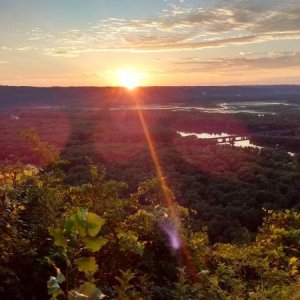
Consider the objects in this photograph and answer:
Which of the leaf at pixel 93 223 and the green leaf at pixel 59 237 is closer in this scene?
the leaf at pixel 93 223

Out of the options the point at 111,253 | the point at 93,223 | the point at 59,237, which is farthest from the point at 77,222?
the point at 111,253

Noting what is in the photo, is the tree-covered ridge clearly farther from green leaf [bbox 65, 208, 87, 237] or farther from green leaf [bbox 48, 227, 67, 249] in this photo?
green leaf [bbox 65, 208, 87, 237]

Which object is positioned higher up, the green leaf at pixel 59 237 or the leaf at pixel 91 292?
the green leaf at pixel 59 237

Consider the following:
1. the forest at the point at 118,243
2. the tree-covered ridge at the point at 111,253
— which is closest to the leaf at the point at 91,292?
the forest at the point at 118,243

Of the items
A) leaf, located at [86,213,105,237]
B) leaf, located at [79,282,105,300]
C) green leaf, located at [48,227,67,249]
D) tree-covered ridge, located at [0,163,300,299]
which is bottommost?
tree-covered ridge, located at [0,163,300,299]

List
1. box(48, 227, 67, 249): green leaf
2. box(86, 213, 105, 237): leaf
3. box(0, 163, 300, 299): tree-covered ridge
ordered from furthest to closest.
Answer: box(0, 163, 300, 299): tree-covered ridge, box(48, 227, 67, 249): green leaf, box(86, 213, 105, 237): leaf

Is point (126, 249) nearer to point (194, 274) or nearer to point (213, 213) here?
point (194, 274)

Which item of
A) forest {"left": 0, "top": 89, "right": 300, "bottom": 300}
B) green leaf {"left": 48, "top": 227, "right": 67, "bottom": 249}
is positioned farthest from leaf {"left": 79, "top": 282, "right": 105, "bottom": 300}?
green leaf {"left": 48, "top": 227, "right": 67, "bottom": 249}

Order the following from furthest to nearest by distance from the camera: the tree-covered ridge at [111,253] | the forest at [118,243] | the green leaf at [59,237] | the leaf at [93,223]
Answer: the tree-covered ridge at [111,253] < the forest at [118,243] < the green leaf at [59,237] < the leaf at [93,223]

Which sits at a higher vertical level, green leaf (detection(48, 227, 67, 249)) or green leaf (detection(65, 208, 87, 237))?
green leaf (detection(65, 208, 87, 237))

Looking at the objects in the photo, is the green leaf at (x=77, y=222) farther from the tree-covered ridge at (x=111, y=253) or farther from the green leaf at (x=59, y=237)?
the tree-covered ridge at (x=111, y=253)

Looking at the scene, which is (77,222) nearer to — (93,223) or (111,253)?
(93,223)

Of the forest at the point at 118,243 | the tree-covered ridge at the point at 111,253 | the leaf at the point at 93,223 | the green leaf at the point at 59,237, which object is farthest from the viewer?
the tree-covered ridge at the point at 111,253

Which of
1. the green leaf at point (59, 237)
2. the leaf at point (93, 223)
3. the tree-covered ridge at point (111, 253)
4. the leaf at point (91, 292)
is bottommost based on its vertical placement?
the tree-covered ridge at point (111, 253)
